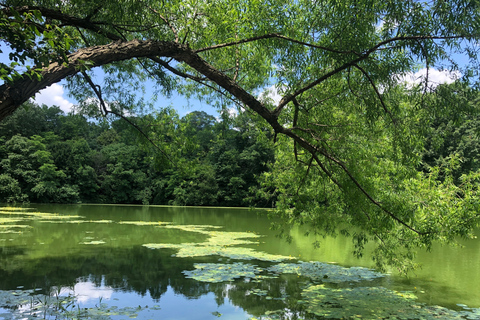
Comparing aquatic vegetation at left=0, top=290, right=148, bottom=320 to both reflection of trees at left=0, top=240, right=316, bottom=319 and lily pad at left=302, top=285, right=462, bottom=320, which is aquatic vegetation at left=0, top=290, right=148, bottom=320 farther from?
lily pad at left=302, top=285, right=462, bottom=320

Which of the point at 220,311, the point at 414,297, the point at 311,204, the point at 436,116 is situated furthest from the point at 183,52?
the point at 414,297

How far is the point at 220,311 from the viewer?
4477mm

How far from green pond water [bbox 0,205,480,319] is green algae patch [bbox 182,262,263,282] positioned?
18mm

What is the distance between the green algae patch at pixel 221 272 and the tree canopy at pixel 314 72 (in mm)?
1311

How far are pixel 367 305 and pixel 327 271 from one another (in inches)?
77.3

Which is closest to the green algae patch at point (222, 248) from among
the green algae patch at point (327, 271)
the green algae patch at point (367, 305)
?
the green algae patch at point (327, 271)

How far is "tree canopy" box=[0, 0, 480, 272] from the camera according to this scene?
3.07 metres

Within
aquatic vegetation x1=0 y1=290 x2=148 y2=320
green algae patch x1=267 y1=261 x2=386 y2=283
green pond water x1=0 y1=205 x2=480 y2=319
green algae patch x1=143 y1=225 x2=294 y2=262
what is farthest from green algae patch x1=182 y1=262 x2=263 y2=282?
aquatic vegetation x1=0 y1=290 x2=148 y2=320

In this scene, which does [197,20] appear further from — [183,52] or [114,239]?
[114,239]

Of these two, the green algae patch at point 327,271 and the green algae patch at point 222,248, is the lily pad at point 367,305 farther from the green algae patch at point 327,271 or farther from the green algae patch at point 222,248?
the green algae patch at point 222,248

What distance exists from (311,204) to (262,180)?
4.39 feet

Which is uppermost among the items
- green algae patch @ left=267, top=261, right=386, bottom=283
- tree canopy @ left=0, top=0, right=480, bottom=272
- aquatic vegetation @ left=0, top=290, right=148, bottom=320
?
tree canopy @ left=0, top=0, right=480, bottom=272

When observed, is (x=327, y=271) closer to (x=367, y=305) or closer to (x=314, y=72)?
(x=367, y=305)

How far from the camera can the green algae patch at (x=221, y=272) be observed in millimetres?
5832
